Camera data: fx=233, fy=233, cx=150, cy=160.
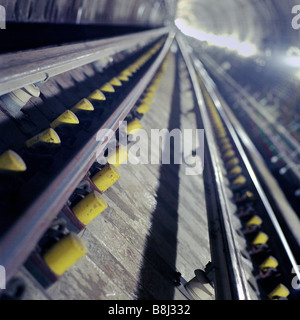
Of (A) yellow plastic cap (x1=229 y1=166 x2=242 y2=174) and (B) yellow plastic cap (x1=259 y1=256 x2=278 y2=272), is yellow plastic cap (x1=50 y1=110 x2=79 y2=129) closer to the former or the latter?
(B) yellow plastic cap (x1=259 y1=256 x2=278 y2=272)

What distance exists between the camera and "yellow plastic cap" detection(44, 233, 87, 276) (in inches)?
54.1

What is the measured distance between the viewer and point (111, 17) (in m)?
7.75

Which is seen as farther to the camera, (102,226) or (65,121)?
(65,121)

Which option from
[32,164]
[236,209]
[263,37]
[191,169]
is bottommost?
[236,209]

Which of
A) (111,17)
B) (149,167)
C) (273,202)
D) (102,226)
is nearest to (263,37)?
(111,17)

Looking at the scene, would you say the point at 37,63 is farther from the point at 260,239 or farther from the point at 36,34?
the point at 260,239

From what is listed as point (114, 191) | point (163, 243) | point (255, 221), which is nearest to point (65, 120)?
point (114, 191)

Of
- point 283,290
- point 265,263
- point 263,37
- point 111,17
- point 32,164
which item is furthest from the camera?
point 263,37

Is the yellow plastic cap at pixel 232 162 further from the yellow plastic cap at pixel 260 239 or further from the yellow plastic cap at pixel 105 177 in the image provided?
the yellow plastic cap at pixel 105 177

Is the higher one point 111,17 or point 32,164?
point 111,17

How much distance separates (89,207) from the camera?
1792mm

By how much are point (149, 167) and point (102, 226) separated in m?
1.45

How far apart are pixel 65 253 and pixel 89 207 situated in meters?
→ 0.46

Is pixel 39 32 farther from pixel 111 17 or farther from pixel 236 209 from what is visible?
pixel 111 17
